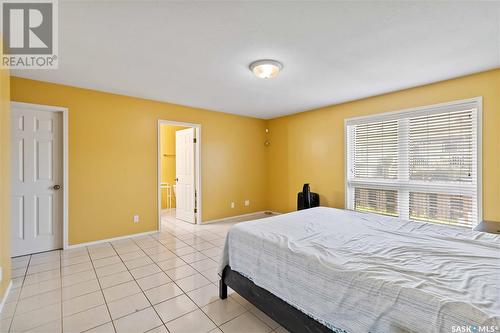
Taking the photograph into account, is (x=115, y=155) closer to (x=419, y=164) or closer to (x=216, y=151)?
(x=216, y=151)

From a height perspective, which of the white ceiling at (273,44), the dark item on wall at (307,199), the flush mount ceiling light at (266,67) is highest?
the white ceiling at (273,44)

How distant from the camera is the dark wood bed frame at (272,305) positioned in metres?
1.48

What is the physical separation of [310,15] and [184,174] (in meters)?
4.24

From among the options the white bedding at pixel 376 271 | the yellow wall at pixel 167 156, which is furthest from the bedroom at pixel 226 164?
the yellow wall at pixel 167 156

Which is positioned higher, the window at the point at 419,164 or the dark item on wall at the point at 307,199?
the window at the point at 419,164

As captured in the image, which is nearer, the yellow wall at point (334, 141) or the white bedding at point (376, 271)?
the white bedding at point (376, 271)

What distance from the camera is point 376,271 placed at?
1.32m

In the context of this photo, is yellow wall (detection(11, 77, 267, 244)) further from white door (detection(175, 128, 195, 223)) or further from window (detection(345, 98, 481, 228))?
window (detection(345, 98, 481, 228))

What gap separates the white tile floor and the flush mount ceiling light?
2.49 meters

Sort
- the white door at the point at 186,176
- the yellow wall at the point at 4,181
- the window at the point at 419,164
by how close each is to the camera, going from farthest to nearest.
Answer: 1. the white door at the point at 186,176
2. the window at the point at 419,164
3. the yellow wall at the point at 4,181

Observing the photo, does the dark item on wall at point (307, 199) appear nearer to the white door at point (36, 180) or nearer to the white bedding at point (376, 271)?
the white bedding at point (376, 271)

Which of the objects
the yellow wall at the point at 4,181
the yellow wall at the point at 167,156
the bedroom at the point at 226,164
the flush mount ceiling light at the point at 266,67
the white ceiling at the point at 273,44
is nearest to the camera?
the bedroom at the point at 226,164

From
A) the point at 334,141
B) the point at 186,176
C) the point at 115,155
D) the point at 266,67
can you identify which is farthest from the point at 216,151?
the point at 266,67

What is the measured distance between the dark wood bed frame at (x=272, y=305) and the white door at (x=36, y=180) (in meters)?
2.95
